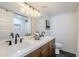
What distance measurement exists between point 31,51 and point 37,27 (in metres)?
1.68

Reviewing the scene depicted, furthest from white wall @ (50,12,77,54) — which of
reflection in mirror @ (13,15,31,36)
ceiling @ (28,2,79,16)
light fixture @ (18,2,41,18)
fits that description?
reflection in mirror @ (13,15,31,36)

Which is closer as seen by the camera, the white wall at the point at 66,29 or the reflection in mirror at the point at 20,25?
the reflection in mirror at the point at 20,25

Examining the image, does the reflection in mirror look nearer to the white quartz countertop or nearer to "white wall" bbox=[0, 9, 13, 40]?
"white wall" bbox=[0, 9, 13, 40]

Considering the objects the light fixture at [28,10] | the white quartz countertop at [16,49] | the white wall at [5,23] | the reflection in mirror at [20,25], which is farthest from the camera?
the light fixture at [28,10]

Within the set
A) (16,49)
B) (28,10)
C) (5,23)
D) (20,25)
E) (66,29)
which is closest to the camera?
(16,49)

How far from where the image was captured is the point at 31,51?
1.24 metres

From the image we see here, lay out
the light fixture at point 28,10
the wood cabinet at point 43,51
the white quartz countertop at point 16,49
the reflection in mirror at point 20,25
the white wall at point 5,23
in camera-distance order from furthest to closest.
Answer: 1. the light fixture at point 28,10
2. the reflection in mirror at point 20,25
3. the white wall at point 5,23
4. the wood cabinet at point 43,51
5. the white quartz countertop at point 16,49

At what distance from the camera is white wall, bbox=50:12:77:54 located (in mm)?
3135

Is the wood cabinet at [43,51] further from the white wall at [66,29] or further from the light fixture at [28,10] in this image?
the white wall at [66,29]

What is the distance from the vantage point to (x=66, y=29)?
10.9 ft

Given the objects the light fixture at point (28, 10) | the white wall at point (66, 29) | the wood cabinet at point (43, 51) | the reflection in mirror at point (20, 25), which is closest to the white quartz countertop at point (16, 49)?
the wood cabinet at point (43, 51)

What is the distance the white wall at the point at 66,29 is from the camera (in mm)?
3135

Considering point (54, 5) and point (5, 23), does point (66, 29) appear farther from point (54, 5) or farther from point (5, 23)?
point (5, 23)

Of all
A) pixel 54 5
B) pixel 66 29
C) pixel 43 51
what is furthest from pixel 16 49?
pixel 66 29
